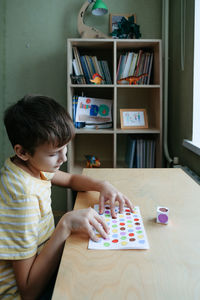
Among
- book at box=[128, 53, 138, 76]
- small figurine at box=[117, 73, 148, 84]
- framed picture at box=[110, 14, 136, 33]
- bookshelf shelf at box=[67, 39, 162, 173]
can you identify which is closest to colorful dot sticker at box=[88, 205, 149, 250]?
bookshelf shelf at box=[67, 39, 162, 173]

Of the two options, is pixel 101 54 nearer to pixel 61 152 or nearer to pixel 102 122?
pixel 102 122

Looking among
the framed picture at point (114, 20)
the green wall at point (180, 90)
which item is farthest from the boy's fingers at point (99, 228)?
the framed picture at point (114, 20)

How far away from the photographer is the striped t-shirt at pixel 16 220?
681 mm

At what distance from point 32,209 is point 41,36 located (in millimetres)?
2153

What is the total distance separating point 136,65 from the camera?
7.34 ft

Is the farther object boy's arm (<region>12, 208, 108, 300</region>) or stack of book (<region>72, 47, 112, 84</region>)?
stack of book (<region>72, 47, 112, 84</region>)

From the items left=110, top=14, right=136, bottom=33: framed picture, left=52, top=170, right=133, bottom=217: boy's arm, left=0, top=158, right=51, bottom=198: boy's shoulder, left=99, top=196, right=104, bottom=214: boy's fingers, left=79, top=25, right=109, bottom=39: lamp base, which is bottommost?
left=99, top=196, right=104, bottom=214: boy's fingers

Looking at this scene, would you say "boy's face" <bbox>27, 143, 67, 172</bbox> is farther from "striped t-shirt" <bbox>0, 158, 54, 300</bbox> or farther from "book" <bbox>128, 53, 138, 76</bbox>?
"book" <bbox>128, 53, 138, 76</bbox>

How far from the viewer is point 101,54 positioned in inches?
95.3

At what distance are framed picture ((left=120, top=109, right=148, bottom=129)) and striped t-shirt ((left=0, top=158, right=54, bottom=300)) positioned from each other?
155 cm

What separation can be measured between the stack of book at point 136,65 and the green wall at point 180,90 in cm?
22

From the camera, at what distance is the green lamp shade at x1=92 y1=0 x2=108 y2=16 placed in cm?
215

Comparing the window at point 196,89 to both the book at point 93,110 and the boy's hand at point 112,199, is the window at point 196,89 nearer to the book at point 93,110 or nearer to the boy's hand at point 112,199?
the book at point 93,110

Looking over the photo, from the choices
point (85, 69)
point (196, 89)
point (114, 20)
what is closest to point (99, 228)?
point (196, 89)
